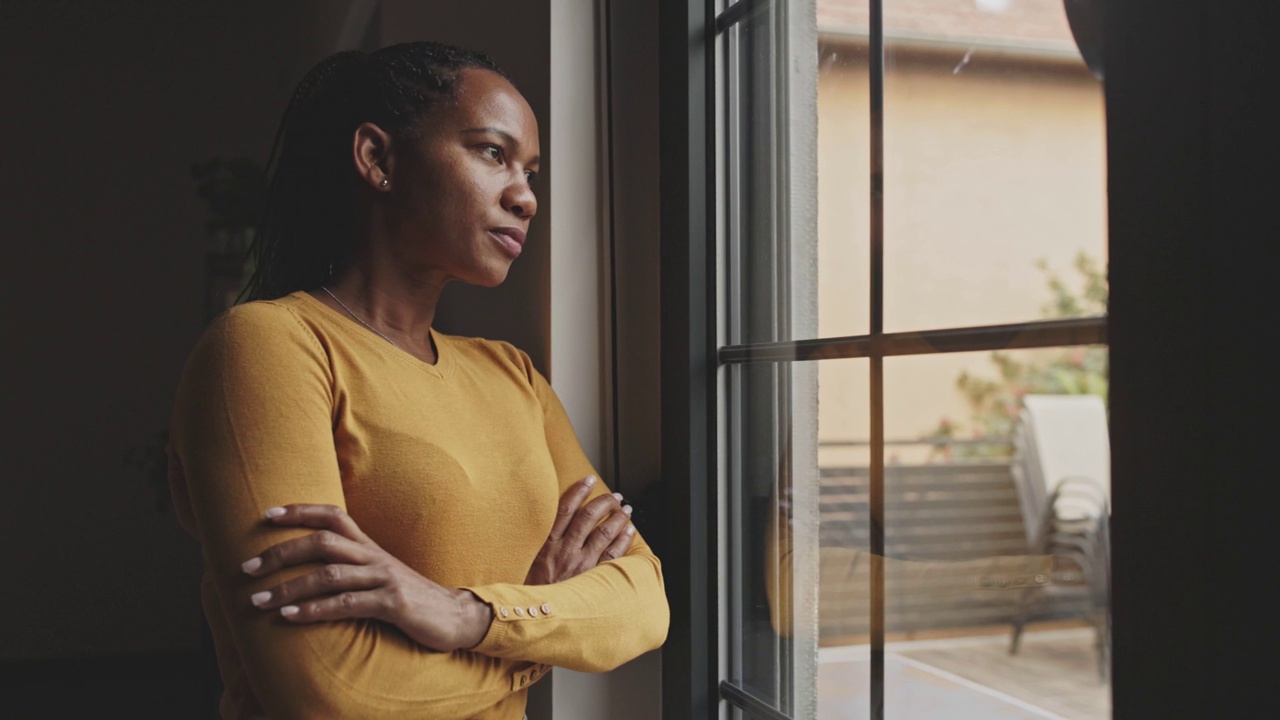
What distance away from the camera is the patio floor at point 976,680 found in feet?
2.34

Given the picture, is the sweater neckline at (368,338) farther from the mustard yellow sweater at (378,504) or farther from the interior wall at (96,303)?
the interior wall at (96,303)

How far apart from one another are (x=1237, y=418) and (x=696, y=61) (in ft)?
3.00

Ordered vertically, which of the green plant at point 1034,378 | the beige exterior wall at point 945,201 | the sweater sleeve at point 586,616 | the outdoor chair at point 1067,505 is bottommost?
the sweater sleeve at point 586,616

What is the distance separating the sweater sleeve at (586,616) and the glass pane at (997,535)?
31 cm

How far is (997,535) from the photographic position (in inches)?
31.6

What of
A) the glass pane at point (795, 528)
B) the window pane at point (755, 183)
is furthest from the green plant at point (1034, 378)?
the window pane at point (755, 183)

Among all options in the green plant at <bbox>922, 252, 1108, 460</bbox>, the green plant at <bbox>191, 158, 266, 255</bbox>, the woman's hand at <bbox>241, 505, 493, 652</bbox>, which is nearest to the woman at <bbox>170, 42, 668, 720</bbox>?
the woman's hand at <bbox>241, 505, 493, 652</bbox>

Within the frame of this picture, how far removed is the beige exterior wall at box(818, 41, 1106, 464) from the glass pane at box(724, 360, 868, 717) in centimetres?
1

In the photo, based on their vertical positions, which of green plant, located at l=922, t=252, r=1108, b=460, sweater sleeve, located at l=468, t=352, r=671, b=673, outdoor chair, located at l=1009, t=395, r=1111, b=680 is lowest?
sweater sleeve, located at l=468, t=352, r=671, b=673

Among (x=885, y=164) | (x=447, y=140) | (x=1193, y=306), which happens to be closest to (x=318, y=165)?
(x=447, y=140)

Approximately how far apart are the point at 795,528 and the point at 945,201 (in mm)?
446

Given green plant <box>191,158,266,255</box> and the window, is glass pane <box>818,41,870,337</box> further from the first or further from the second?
green plant <box>191,158,266,255</box>

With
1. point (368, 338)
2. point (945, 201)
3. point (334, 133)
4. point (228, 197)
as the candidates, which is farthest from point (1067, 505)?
point (228, 197)

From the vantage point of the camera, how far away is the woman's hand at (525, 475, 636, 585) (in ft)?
3.82
